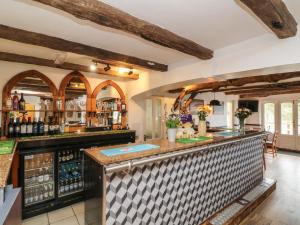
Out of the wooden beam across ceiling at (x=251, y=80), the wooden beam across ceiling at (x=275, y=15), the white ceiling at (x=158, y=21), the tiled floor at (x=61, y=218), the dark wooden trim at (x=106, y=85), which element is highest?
the white ceiling at (x=158, y=21)

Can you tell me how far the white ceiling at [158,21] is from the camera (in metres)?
1.79

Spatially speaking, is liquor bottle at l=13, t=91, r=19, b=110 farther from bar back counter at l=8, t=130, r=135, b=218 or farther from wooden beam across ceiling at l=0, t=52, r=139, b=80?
bar back counter at l=8, t=130, r=135, b=218

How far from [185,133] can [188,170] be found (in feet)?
1.99

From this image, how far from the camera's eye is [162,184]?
1.95 metres

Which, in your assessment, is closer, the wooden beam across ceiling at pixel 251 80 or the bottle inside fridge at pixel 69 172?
the bottle inside fridge at pixel 69 172

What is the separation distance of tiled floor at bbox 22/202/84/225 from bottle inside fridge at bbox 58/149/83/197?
0.26 meters

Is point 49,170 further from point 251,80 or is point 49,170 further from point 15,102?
point 251,80


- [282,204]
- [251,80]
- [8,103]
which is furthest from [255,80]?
[8,103]

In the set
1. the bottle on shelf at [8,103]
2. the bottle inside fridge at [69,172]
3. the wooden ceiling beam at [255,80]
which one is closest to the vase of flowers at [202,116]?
the wooden ceiling beam at [255,80]

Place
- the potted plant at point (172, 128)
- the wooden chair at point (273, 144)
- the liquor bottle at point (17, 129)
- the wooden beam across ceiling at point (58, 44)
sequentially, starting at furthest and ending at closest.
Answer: the wooden chair at point (273, 144), the liquor bottle at point (17, 129), the potted plant at point (172, 128), the wooden beam across ceiling at point (58, 44)

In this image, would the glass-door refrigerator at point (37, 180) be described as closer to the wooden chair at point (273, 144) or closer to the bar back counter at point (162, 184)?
Result: the bar back counter at point (162, 184)

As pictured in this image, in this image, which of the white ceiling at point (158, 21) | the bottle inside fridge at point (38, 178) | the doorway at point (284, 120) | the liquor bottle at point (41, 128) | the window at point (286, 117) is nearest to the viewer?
the white ceiling at point (158, 21)

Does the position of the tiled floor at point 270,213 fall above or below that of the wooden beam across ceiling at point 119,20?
below

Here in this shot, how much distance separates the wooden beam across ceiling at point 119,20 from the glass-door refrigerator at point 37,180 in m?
2.11
